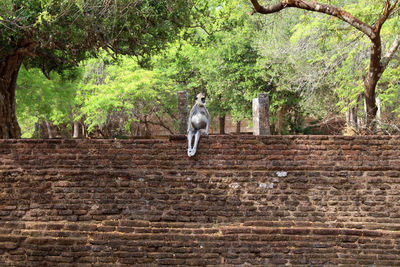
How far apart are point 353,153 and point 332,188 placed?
0.62m

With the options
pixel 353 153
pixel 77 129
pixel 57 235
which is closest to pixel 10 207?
pixel 57 235

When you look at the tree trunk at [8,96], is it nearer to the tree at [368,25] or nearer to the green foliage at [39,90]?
the green foliage at [39,90]

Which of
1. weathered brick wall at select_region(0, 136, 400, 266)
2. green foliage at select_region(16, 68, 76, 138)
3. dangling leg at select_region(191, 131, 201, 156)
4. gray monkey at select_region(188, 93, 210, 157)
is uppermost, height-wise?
green foliage at select_region(16, 68, 76, 138)

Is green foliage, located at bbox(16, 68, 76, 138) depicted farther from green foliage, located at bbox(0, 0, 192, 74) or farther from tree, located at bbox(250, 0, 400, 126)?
tree, located at bbox(250, 0, 400, 126)

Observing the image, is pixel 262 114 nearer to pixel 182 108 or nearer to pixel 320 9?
pixel 182 108

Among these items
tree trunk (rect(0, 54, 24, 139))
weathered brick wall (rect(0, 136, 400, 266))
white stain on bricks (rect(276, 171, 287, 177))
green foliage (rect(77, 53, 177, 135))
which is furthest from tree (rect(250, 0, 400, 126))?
green foliage (rect(77, 53, 177, 135))

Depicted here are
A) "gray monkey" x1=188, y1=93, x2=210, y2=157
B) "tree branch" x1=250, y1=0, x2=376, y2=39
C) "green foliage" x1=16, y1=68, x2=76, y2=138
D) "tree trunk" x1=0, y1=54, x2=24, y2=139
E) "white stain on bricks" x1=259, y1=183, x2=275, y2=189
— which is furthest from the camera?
"green foliage" x1=16, y1=68, x2=76, y2=138

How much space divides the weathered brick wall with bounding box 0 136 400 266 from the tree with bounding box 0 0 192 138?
257 centimetres

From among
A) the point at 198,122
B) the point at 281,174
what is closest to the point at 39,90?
the point at 198,122

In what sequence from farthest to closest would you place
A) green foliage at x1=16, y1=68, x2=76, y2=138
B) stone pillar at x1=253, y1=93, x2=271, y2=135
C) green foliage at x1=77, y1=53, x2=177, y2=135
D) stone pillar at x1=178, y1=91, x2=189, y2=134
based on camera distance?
green foliage at x1=77, y1=53, x2=177, y2=135, green foliage at x1=16, y1=68, x2=76, y2=138, stone pillar at x1=253, y1=93, x2=271, y2=135, stone pillar at x1=178, y1=91, x2=189, y2=134

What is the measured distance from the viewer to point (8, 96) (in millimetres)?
8867

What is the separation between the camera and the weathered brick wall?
539cm

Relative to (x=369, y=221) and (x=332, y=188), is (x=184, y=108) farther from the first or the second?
(x=369, y=221)

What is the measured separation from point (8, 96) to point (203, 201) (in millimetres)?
5739
